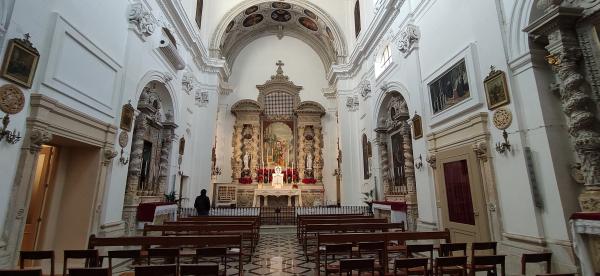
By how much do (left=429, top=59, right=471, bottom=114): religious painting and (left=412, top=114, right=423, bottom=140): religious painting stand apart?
0.63 metres

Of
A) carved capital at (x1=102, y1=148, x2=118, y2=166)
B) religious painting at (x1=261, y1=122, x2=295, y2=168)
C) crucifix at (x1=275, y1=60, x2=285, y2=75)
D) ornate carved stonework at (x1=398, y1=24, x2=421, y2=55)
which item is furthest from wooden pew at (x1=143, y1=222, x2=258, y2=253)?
crucifix at (x1=275, y1=60, x2=285, y2=75)

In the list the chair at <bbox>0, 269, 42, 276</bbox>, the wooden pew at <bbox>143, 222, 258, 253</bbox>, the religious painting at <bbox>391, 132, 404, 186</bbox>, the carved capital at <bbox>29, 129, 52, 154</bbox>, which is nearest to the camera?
the chair at <bbox>0, 269, 42, 276</bbox>

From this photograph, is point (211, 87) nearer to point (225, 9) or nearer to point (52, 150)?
point (225, 9)

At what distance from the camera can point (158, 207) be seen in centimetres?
763

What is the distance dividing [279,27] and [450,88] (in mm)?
13373

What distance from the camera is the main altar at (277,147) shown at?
48.9ft

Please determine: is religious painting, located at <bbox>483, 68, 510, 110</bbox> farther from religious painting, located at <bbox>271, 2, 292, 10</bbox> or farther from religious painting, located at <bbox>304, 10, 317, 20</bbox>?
religious painting, located at <bbox>271, 2, 292, 10</bbox>

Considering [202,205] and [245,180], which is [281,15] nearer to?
[245,180]

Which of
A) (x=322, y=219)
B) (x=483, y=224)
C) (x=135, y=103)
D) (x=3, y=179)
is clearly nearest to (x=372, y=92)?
(x=322, y=219)

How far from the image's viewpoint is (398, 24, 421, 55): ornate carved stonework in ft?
25.7

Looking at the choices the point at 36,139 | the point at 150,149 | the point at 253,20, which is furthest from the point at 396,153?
the point at 253,20

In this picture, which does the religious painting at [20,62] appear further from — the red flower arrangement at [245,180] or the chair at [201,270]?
the red flower arrangement at [245,180]

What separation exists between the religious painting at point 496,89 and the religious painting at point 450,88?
56 centimetres

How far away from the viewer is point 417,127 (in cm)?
774
